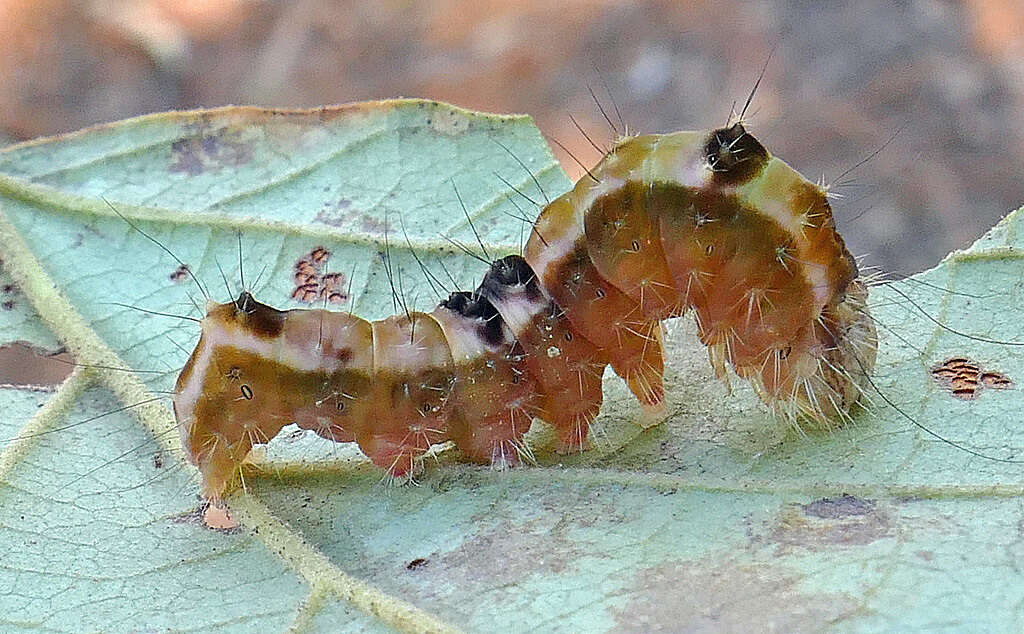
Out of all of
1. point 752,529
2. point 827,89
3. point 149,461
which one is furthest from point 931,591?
point 827,89

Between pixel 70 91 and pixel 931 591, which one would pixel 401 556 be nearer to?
pixel 931 591

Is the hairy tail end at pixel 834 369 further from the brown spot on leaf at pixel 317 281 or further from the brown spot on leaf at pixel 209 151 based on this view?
the brown spot on leaf at pixel 209 151

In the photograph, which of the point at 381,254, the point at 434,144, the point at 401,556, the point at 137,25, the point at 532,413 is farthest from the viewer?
the point at 137,25

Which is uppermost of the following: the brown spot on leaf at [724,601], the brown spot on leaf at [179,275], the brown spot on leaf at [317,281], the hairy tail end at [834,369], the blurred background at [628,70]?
the blurred background at [628,70]

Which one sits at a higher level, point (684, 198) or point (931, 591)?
point (684, 198)

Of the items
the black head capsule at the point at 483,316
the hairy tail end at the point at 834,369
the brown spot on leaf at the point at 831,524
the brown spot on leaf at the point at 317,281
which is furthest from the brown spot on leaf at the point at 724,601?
the brown spot on leaf at the point at 317,281

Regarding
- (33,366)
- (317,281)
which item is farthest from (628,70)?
(317,281)

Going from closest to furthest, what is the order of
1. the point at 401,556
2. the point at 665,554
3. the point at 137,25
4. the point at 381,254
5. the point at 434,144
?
the point at 665,554
the point at 401,556
the point at 381,254
the point at 434,144
the point at 137,25
